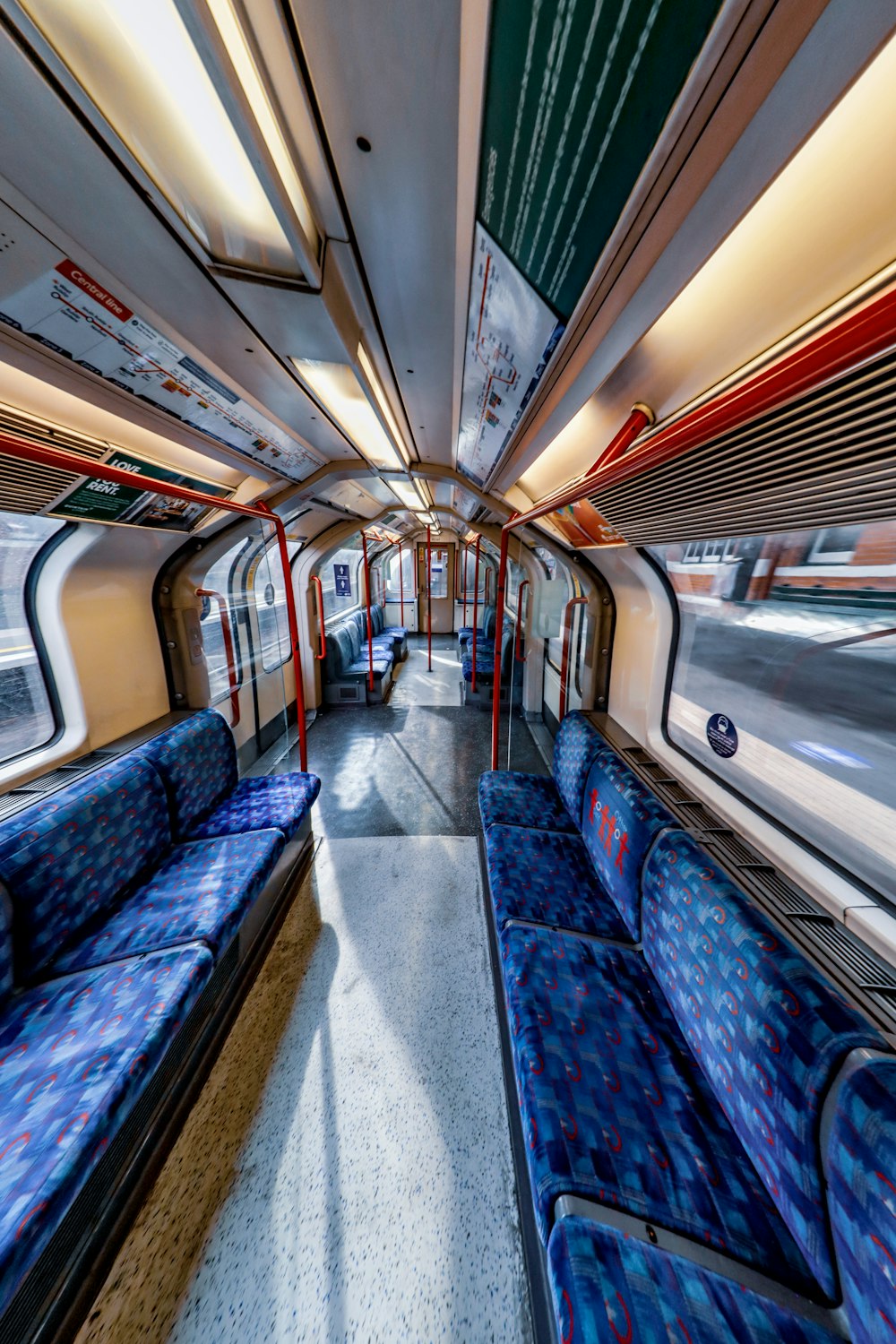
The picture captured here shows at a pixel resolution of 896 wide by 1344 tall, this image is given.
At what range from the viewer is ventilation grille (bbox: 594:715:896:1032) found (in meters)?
1.24

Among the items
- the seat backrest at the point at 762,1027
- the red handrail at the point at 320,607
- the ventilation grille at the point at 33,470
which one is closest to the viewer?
the seat backrest at the point at 762,1027

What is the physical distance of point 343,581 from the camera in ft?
27.9

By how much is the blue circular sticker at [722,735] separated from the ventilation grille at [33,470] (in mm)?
3380

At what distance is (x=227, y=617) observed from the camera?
4328mm

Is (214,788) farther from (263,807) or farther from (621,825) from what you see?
(621,825)

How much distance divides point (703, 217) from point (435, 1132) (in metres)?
3.04

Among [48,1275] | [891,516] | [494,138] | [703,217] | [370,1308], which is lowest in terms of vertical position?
[370,1308]

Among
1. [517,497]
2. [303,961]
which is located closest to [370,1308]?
[303,961]

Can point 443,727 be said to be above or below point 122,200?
below

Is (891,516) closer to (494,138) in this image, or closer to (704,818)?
(494,138)

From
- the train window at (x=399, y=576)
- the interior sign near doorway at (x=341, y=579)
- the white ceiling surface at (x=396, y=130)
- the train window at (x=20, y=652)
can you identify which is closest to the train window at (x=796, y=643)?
the white ceiling surface at (x=396, y=130)

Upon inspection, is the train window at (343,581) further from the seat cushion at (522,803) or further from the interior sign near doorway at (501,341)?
the interior sign near doorway at (501,341)

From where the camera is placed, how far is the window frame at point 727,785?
1.58 m

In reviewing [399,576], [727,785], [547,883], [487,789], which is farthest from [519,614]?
[399,576]
